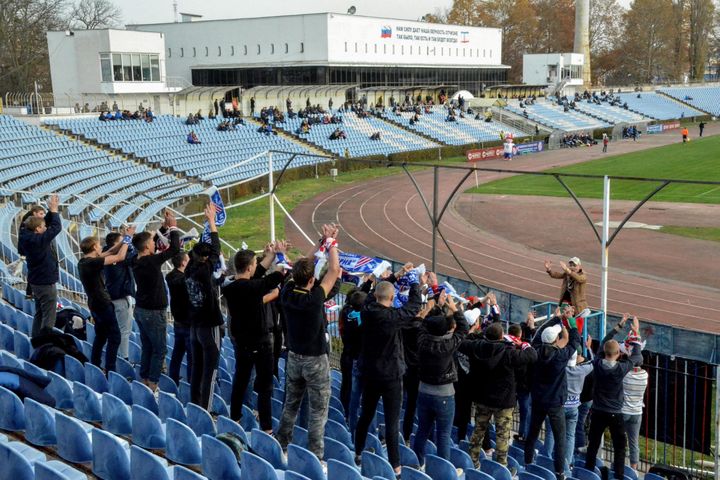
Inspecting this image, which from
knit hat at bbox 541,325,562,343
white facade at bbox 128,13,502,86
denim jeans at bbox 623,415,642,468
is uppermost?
white facade at bbox 128,13,502,86

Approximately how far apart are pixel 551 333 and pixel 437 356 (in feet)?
4.31

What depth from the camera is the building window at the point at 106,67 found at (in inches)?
1848

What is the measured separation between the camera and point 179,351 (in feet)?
28.1

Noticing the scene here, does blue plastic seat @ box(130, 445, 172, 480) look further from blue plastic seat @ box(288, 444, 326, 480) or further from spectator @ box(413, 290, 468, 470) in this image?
spectator @ box(413, 290, 468, 470)

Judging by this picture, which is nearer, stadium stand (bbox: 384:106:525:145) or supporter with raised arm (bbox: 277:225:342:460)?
supporter with raised arm (bbox: 277:225:342:460)

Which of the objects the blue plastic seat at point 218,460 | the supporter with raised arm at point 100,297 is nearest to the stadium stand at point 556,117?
the supporter with raised arm at point 100,297

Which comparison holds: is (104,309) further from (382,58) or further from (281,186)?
(382,58)

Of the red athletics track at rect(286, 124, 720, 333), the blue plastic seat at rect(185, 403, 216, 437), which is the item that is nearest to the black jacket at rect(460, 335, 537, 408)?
the blue plastic seat at rect(185, 403, 216, 437)

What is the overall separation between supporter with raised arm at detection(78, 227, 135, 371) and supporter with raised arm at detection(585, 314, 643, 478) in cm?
519

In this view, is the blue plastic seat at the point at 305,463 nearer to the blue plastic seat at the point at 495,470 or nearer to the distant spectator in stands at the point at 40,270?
the blue plastic seat at the point at 495,470

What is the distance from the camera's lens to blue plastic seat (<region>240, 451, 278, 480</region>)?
213 inches

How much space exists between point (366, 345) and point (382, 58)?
63.3m

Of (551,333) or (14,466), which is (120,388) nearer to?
(14,466)

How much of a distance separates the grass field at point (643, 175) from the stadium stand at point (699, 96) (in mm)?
36669
